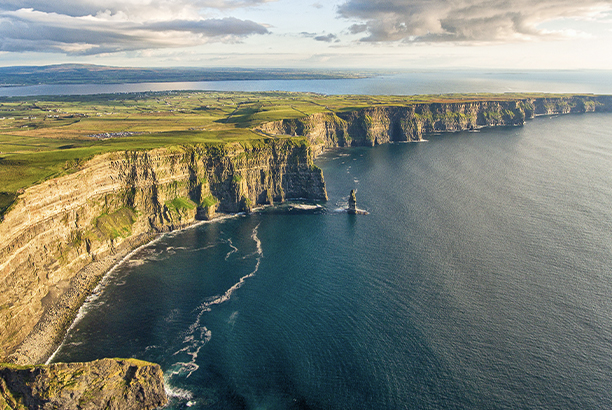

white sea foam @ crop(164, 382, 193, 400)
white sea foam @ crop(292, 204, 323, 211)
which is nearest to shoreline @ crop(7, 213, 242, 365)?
white sea foam @ crop(164, 382, 193, 400)

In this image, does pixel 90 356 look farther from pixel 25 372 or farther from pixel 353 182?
pixel 353 182

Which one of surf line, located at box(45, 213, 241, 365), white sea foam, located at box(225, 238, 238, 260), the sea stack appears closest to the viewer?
surf line, located at box(45, 213, 241, 365)

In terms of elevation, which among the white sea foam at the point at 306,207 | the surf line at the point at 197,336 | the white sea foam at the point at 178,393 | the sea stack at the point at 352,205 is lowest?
the white sea foam at the point at 178,393

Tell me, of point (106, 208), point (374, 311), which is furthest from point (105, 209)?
point (374, 311)

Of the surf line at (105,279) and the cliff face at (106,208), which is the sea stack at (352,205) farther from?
the surf line at (105,279)

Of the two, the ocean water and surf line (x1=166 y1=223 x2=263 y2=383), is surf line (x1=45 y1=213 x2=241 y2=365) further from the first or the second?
surf line (x1=166 y1=223 x2=263 y2=383)

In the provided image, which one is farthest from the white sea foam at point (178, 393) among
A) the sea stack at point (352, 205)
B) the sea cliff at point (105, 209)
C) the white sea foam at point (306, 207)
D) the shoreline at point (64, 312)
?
the white sea foam at point (306, 207)

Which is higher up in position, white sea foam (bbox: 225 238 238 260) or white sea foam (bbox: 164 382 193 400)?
white sea foam (bbox: 225 238 238 260)
